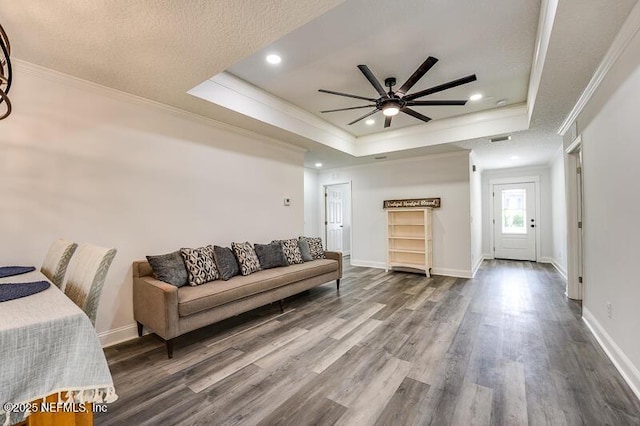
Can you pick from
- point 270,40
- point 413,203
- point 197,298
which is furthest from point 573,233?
point 197,298

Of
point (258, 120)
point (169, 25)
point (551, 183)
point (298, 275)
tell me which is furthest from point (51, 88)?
point (551, 183)

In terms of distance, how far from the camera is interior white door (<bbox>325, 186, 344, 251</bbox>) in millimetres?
7621

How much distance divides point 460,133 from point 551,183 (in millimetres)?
4089

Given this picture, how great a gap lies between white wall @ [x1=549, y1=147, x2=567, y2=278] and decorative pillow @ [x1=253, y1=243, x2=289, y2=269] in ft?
16.4

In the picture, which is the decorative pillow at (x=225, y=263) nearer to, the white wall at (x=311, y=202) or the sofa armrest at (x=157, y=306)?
the sofa armrest at (x=157, y=306)

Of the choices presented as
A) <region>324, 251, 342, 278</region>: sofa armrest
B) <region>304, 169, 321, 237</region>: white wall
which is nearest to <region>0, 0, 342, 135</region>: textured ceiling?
<region>324, 251, 342, 278</region>: sofa armrest

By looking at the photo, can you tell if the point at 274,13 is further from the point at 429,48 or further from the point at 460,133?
the point at 460,133

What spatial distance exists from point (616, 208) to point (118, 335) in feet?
15.3

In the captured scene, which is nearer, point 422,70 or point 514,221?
point 422,70

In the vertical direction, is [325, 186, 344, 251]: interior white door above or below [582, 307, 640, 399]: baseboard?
above

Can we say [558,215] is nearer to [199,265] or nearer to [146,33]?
[199,265]

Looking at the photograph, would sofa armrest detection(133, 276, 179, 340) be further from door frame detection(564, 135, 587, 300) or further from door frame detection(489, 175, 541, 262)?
door frame detection(489, 175, 541, 262)

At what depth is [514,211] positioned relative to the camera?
7.59 metres

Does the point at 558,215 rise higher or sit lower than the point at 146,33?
lower
